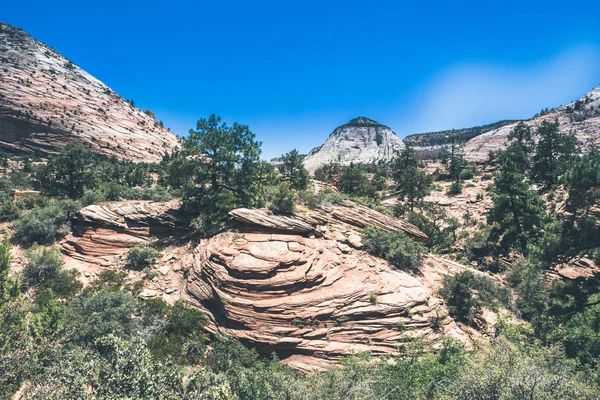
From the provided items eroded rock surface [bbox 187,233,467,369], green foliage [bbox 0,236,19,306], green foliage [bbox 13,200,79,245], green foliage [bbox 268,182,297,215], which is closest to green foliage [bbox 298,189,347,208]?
green foliage [bbox 268,182,297,215]

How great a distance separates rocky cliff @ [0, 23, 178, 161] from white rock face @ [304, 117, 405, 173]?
7015cm

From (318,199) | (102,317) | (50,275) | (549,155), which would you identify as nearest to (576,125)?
(549,155)

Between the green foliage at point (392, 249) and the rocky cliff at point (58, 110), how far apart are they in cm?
7454

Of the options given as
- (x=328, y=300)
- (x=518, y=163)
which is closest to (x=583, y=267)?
(x=328, y=300)

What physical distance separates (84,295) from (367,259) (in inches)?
654

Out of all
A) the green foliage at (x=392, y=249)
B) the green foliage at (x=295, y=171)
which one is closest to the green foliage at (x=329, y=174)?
the green foliage at (x=295, y=171)

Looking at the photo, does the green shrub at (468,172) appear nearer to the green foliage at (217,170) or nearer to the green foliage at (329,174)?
the green foliage at (329,174)

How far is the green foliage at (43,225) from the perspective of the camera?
1831 cm

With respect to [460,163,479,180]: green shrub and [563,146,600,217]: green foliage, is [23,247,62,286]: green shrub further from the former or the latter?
[460,163,479,180]: green shrub

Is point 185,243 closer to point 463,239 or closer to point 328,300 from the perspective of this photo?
point 328,300

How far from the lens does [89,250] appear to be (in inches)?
709

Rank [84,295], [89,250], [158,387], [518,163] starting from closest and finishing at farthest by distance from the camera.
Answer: [158,387]
[84,295]
[89,250]
[518,163]

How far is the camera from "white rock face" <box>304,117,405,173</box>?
422 ft

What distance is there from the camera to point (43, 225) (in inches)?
731
